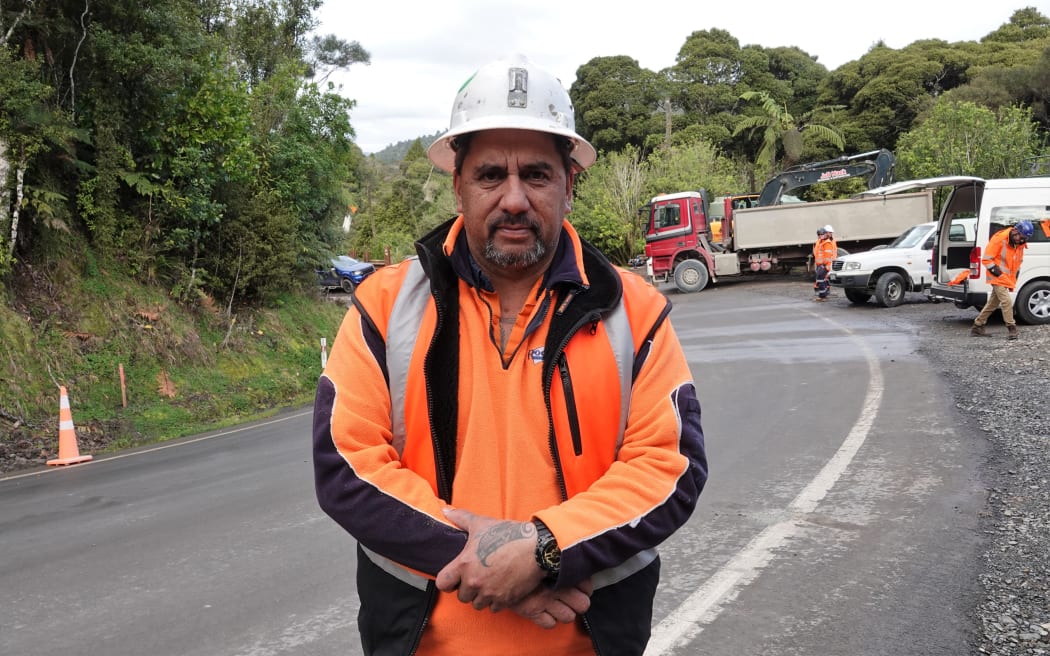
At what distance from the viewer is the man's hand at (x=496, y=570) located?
1764mm

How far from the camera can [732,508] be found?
19.7 feet

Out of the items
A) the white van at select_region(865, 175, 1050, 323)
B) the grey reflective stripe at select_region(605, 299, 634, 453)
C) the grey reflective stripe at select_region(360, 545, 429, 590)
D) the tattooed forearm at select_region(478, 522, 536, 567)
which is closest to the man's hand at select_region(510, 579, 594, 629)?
the tattooed forearm at select_region(478, 522, 536, 567)

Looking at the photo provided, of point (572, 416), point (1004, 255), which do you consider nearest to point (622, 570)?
point (572, 416)

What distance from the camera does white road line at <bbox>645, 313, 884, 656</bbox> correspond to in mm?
4027

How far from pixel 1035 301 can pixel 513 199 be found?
15487mm

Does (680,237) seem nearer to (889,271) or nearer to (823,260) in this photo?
(823,260)

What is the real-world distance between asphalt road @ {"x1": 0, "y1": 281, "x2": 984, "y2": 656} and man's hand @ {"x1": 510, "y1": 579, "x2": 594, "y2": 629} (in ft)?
7.43

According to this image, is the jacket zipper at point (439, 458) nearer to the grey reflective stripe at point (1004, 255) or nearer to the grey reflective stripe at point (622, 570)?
the grey reflective stripe at point (622, 570)

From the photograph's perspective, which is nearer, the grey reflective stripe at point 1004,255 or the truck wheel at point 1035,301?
the grey reflective stripe at point 1004,255

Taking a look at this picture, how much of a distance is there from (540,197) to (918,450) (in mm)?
6364

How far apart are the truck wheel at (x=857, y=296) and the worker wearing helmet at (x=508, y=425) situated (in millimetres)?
19757

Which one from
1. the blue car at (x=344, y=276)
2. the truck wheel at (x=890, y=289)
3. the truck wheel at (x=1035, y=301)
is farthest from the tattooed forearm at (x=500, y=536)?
the blue car at (x=344, y=276)

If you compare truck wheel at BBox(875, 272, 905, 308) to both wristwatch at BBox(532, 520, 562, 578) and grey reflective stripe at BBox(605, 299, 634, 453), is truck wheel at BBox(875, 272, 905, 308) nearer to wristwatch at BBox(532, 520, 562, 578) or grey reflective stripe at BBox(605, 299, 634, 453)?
grey reflective stripe at BBox(605, 299, 634, 453)

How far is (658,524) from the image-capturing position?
1.90 metres
